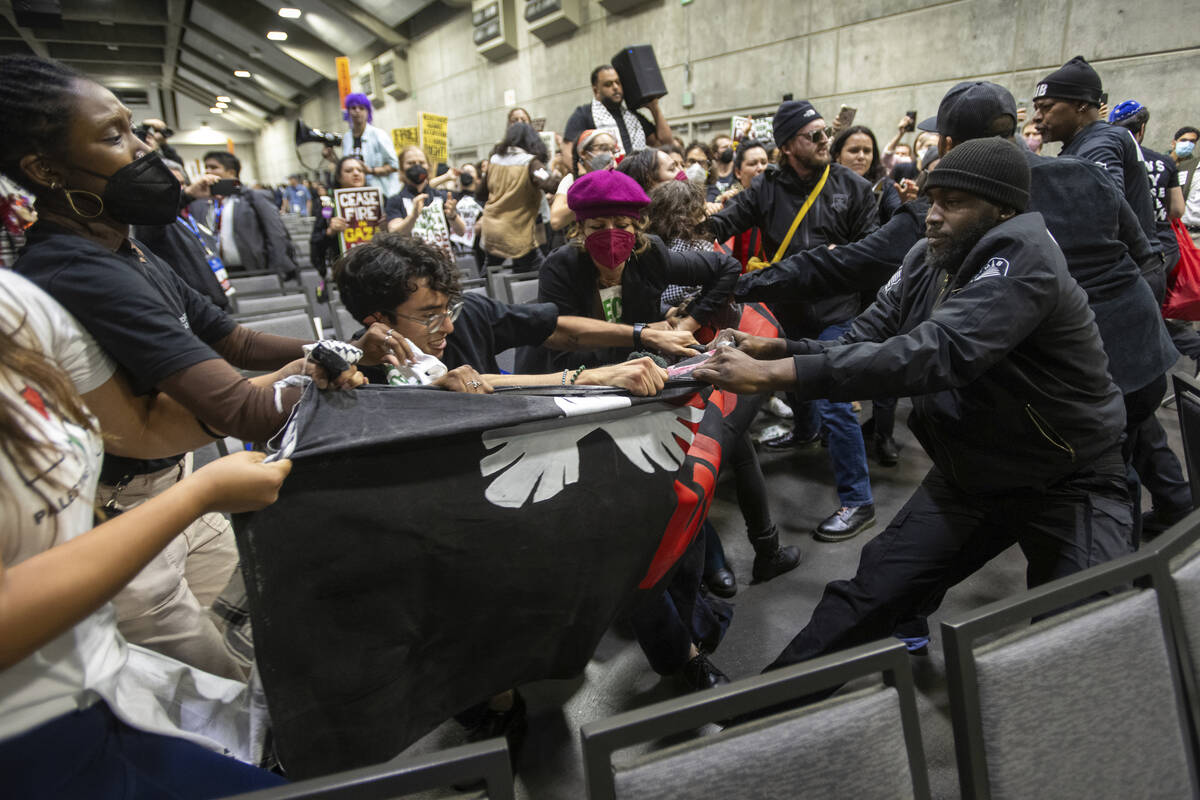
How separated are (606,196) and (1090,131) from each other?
6.51 feet

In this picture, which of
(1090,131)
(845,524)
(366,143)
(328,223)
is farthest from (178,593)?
(366,143)

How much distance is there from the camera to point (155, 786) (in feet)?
2.91

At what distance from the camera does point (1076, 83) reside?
2.58 metres

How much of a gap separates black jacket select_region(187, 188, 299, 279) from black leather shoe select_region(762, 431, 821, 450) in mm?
4255

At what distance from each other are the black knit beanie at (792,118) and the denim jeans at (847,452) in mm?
972

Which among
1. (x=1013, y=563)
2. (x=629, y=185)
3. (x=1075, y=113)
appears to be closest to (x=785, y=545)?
(x=1013, y=563)

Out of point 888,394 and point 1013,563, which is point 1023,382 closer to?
point 888,394

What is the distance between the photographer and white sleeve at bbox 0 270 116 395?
81 cm

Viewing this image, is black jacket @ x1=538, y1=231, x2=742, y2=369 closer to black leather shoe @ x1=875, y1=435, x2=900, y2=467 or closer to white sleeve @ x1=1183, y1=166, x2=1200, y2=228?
black leather shoe @ x1=875, y1=435, x2=900, y2=467

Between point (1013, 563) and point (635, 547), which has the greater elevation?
point (635, 547)

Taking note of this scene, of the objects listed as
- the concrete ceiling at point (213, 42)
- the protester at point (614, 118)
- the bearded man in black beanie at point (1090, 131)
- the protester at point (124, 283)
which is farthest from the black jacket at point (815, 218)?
the concrete ceiling at point (213, 42)

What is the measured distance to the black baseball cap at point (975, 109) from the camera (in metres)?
2.14

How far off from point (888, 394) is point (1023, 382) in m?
0.38

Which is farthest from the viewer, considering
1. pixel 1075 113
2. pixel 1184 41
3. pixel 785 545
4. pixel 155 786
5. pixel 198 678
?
pixel 1184 41
